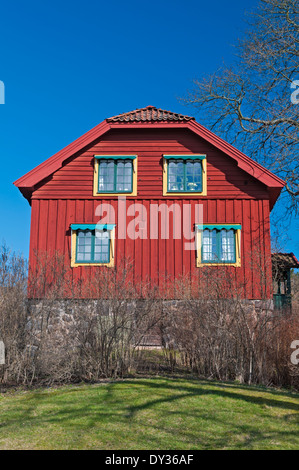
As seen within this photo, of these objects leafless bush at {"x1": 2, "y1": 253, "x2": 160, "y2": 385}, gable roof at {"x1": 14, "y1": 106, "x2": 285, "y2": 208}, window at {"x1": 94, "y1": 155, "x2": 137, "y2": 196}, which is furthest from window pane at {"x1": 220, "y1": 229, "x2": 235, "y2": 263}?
leafless bush at {"x1": 2, "y1": 253, "x2": 160, "y2": 385}

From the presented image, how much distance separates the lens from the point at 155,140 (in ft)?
60.3

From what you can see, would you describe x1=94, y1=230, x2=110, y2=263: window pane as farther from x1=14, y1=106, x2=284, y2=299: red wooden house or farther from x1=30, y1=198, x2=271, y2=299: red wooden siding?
x1=30, y1=198, x2=271, y2=299: red wooden siding

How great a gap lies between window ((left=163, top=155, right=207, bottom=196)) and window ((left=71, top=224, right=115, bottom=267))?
2.61 m

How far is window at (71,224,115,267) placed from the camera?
17.3m

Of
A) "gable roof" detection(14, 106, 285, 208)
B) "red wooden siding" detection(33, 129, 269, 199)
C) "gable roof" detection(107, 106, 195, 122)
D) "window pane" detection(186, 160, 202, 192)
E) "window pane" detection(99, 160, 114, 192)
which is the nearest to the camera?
"gable roof" detection(14, 106, 285, 208)

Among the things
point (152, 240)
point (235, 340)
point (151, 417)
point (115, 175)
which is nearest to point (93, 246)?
point (152, 240)

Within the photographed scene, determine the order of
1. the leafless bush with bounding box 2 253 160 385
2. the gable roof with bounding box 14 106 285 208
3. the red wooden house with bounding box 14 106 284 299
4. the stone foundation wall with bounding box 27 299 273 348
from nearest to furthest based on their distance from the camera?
the leafless bush with bounding box 2 253 160 385
the stone foundation wall with bounding box 27 299 273 348
the red wooden house with bounding box 14 106 284 299
the gable roof with bounding box 14 106 285 208

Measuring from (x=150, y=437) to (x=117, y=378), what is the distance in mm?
4450

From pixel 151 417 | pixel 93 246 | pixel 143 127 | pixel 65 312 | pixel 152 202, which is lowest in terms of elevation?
pixel 151 417

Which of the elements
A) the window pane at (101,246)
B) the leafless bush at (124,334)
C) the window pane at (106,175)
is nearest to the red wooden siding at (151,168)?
the window pane at (106,175)

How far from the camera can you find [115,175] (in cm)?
1817

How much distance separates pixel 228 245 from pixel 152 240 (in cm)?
265

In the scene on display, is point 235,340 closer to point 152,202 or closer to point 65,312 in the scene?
point 65,312

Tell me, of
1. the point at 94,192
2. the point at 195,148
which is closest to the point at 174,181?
the point at 195,148
